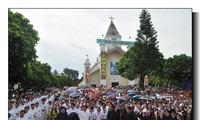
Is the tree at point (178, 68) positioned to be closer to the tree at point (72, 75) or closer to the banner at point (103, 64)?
the banner at point (103, 64)

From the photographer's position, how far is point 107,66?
9727mm

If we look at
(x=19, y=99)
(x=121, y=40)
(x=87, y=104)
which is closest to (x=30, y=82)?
(x=19, y=99)

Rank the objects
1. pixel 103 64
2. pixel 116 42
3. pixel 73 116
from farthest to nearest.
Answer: pixel 103 64 → pixel 116 42 → pixel 73 116

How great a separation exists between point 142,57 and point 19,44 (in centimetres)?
217

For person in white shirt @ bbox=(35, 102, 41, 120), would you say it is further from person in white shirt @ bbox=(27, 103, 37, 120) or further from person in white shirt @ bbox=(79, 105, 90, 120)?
Answer: person in white shirt @ bbox=(79, 105, 90, 120)

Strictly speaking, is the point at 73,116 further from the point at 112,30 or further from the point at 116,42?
the point at 112,30

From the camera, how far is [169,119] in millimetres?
9336

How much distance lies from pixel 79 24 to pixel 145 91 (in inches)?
65.8

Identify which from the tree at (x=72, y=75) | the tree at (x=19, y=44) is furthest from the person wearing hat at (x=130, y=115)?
the tree at (x=19, y=44)

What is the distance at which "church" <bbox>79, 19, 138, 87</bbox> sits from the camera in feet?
31.3

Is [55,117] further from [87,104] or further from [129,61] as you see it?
[129,61]

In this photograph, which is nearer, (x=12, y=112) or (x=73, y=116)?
(x=12, y=112)

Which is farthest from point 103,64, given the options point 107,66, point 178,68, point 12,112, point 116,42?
point 12,112

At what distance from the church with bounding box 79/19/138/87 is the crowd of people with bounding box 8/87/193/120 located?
0.46ft
